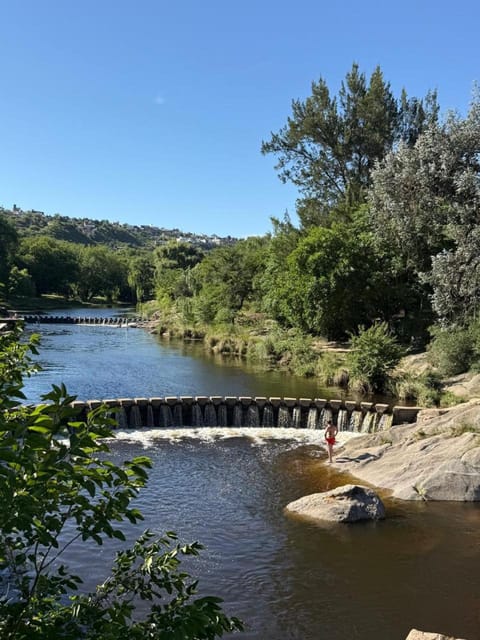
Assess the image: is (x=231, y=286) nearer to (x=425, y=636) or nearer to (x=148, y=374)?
(x=148, y=374)

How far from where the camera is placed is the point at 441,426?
18359 mm

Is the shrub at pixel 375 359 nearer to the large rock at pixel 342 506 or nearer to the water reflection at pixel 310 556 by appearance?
the water reflection at pixel 310 556

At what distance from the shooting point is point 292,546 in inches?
490

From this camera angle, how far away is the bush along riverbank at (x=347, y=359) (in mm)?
27328

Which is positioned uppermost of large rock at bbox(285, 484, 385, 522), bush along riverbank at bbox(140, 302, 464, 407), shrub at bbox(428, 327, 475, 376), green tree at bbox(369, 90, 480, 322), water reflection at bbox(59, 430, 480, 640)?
green tree at bbox(369, 90, 480, 322)

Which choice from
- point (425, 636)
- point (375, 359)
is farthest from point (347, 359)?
point (425, 636)

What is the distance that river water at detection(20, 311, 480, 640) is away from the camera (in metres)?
9.84

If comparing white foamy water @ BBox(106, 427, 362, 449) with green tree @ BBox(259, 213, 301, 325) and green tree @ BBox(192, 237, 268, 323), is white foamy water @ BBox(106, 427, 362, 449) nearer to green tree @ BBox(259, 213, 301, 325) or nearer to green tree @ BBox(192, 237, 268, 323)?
green tree @ BBox(259, 213, 301, 325)

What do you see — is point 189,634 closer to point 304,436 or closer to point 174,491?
point 174,491

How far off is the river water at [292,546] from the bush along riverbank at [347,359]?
7.62 metres

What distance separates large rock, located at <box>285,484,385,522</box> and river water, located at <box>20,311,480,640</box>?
1.08 ft

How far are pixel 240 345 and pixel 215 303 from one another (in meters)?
11.8

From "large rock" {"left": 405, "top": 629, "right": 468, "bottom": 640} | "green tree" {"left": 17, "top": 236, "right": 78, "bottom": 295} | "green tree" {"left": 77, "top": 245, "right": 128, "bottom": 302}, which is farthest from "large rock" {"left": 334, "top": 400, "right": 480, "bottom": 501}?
"green tree" {"left": 77, "top": 245, "right": 128, "bottom": 302}

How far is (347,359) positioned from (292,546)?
19348 millimetres
